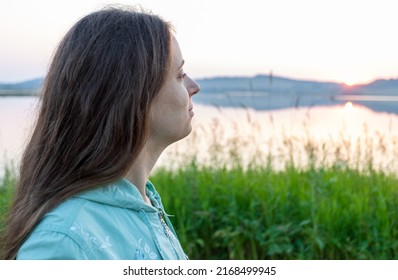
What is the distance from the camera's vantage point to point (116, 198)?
1.51 m

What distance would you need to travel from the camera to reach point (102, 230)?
1425mm

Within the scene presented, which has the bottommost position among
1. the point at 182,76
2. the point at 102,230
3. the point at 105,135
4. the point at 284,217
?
the point at 284,217

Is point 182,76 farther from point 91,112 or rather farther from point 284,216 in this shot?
point 284,216

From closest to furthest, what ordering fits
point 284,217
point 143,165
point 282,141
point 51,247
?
point 51,247
point 143,165
point 284,217
point 282,141

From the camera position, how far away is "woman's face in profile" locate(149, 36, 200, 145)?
1.66 metres

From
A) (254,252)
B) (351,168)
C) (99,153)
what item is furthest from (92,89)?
(351,168)

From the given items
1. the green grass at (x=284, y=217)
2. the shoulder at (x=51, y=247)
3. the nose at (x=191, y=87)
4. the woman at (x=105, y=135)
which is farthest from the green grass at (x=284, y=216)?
the shoulder at (x=51, y=247)

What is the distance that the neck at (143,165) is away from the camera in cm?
164

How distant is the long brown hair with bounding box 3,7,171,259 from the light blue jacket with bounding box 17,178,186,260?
0.05 meters

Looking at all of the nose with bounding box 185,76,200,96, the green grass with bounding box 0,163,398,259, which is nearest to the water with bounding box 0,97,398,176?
the green grass with bounding box 0,163,398,259

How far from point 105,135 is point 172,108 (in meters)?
0.23

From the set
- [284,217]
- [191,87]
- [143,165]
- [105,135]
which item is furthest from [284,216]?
[105,135]

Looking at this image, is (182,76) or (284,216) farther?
(284,216)

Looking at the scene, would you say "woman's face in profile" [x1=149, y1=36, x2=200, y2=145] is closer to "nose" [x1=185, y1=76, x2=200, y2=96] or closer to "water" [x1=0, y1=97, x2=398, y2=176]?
"nose" [x1=185, y1=76, x2=200, y2=96]
